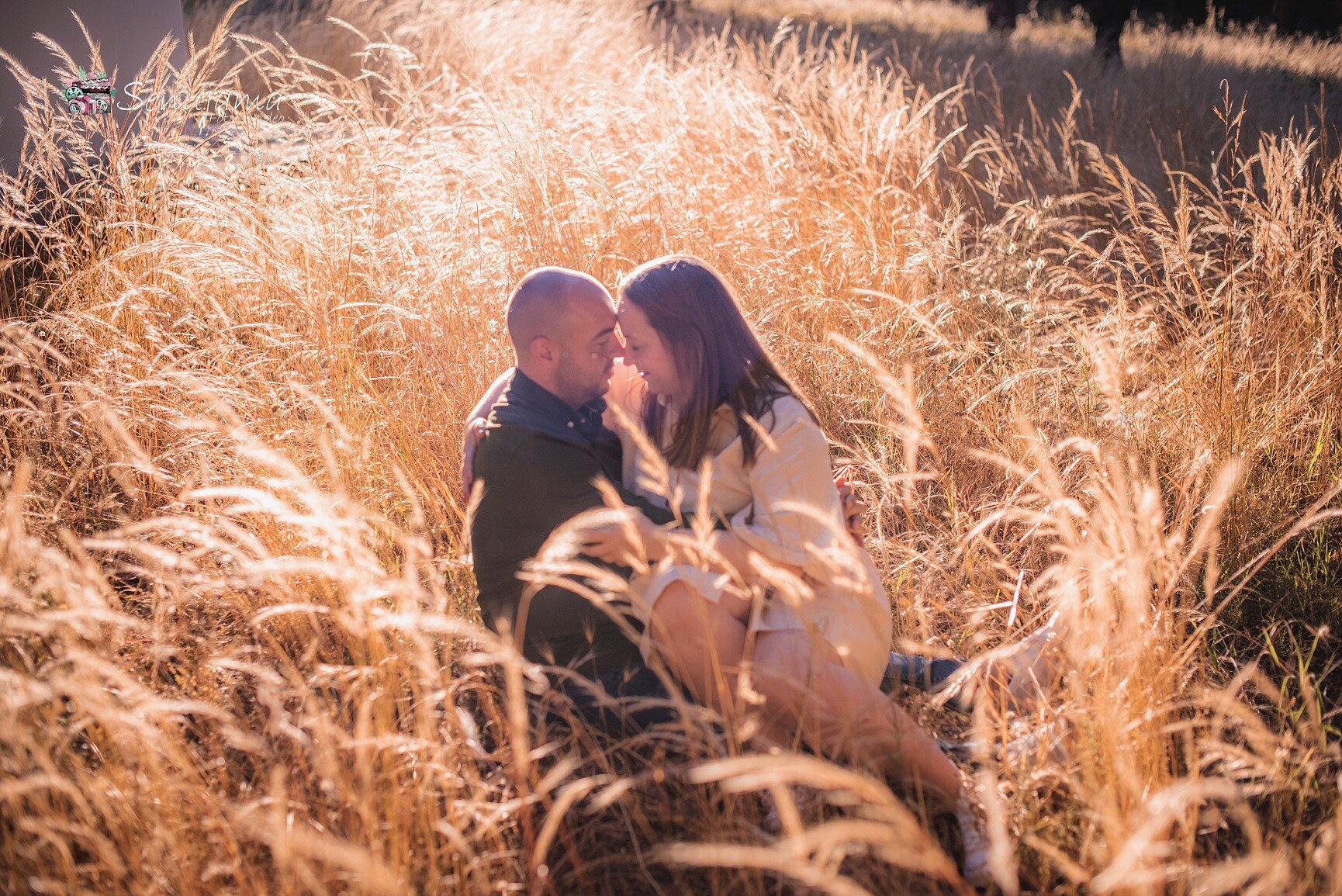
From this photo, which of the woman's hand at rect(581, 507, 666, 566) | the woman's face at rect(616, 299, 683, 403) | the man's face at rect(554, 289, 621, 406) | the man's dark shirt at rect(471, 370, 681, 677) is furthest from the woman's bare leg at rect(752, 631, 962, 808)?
the man's face at rect(554, 289, 621, 406)

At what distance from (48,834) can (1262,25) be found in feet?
86.5

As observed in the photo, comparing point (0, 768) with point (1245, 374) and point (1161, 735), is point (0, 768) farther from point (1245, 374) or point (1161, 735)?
point (1245, 374)

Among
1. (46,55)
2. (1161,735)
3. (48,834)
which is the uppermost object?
(46,55)

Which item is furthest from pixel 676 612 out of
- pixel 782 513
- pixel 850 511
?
pixel 850 511

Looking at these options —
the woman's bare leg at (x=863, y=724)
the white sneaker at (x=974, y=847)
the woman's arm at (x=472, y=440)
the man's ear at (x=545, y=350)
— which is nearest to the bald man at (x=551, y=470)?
the man's ear at (x=545, y=350)

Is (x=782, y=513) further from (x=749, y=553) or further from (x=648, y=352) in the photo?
(x=648, y=352)

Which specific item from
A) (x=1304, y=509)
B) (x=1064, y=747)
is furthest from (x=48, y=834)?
(x=1304, y=509)

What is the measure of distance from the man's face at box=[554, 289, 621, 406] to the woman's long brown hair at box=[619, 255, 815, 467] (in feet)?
0.29

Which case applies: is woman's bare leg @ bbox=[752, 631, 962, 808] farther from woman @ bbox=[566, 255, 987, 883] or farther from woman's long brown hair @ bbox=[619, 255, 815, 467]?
woman's long brown hair @ bbox=[619, 255, 815, 467]

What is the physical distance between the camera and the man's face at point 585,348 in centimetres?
218

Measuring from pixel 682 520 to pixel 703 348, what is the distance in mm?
380

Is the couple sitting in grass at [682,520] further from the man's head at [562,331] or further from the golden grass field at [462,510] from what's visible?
the golden grass field at [462,510]

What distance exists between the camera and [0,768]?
1.52 m

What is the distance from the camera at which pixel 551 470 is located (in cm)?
203
